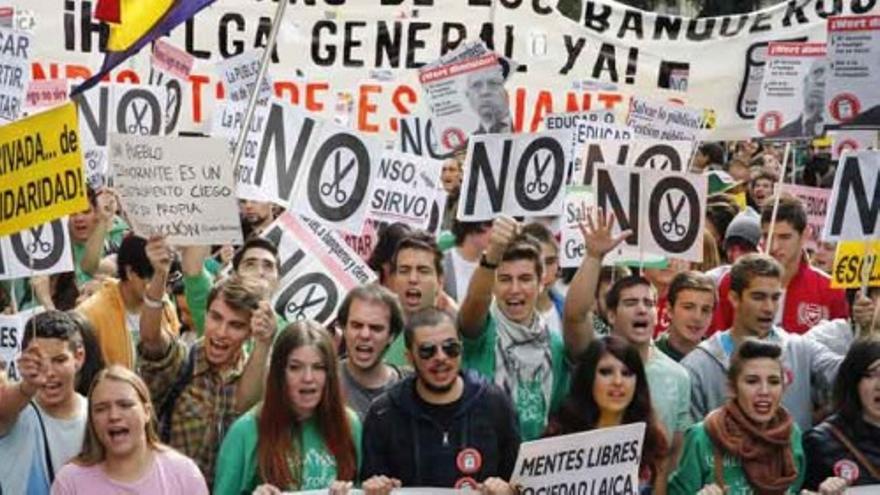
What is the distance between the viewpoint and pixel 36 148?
8812 millimetres

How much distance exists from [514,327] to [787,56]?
6.66 m

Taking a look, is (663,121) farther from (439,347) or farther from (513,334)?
(439,347)

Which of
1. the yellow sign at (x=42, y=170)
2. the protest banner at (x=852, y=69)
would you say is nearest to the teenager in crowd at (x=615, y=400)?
the yellow sign at (x=42, y=170)

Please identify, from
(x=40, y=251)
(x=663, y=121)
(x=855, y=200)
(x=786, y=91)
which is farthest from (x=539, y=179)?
(x=786, y=91)

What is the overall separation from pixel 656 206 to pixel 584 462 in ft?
7.42

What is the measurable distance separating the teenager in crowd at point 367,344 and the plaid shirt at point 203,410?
0.41m

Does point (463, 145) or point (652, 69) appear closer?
point (463, 145)

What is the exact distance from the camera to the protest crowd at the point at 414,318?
791 cm

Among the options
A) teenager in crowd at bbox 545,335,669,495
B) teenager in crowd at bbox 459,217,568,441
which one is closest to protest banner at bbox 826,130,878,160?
teenager in crowd at bbox 459,217,568,441

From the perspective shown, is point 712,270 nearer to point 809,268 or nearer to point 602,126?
point 809,268

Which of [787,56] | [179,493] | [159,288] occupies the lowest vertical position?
[179,493]

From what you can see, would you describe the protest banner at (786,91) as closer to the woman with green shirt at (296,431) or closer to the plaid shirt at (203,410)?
the plaid shirt at (203,410)

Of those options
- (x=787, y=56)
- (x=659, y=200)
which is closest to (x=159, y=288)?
(x=659, y=200)

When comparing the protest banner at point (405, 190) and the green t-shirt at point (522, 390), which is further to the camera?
the protest banner at point (405, 190)
